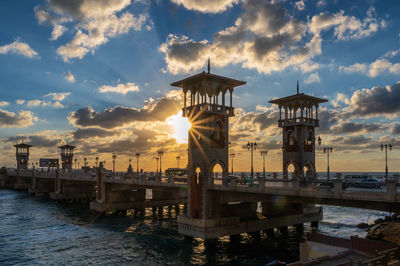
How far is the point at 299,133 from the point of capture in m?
54.1

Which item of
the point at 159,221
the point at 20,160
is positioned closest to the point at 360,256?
the point at 159,221

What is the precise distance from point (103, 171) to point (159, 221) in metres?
18.6

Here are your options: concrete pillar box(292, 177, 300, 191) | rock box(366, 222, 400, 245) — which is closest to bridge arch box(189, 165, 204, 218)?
concrete pillar box(292, 177, 300, 191)

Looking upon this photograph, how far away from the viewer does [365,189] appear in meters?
26.4

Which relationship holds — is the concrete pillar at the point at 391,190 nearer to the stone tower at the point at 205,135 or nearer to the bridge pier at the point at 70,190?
the stone tower at the point at 205,135

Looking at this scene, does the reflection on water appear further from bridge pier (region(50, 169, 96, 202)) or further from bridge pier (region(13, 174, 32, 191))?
bridge pier (region(13, 174, 32, 191))

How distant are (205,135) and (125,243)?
56.7 ft

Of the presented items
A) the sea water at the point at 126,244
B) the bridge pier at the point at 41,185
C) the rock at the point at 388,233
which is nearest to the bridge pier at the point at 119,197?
the sea water at the point at 126,244

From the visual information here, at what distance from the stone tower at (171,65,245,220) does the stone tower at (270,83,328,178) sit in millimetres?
11825

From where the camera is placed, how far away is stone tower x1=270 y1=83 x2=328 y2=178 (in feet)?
175

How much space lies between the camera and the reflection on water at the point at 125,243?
36.0 metres

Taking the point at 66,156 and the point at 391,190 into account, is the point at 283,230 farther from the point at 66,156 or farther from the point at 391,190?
the point at 66,156

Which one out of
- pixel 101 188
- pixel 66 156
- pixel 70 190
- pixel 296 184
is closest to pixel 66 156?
pixel 66 156

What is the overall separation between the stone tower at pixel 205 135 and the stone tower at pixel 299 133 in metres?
11.8
